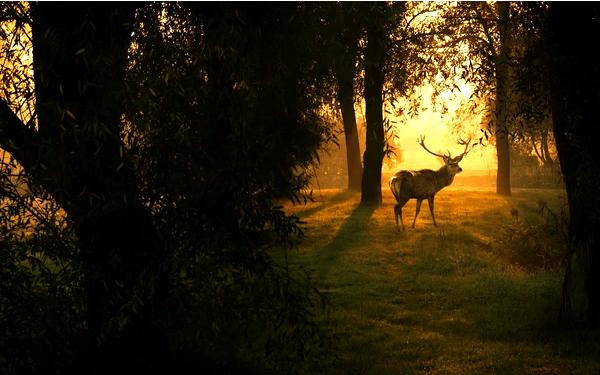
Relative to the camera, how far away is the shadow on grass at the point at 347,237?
20.5 m

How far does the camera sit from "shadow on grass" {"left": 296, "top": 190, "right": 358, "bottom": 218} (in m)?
30.9

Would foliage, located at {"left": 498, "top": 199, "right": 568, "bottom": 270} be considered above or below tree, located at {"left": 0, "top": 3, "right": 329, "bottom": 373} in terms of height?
below

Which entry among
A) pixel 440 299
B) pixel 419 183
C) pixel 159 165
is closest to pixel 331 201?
pixel 419 183

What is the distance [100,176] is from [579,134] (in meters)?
8.01

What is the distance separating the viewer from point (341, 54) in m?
8.86

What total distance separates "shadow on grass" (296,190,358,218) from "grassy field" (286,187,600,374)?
9.22 ft

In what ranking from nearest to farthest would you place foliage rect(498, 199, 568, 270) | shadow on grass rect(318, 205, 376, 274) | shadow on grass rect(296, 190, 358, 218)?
foliage rect(498, 199, 568, 270) < shadow on grass rect(318, 205, 376, 274) < shadow on grass rect(296, 190, 358, 218)

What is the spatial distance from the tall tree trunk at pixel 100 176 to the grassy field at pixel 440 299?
285cm

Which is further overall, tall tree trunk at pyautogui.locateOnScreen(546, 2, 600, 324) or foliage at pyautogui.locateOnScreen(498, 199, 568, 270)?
foliage at pyautogui.locateOnScreen(498, 199, 568, 270)

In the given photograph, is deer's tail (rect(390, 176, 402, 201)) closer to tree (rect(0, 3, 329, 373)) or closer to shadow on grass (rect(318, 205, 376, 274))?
shadow on grass (rect(318, 205, 376, 274))

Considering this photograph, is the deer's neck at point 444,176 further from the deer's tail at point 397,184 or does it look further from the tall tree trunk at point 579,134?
the tall tree trunk at point 579,134

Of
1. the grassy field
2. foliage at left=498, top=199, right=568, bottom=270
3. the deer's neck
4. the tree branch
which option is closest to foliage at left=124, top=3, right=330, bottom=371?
the tree branch

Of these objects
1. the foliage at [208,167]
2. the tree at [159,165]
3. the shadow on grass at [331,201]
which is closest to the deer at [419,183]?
the shadow on grass at [331,201]

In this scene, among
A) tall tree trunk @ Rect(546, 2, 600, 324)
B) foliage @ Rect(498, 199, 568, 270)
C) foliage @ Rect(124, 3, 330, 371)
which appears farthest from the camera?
foliage @ Rect(498, 199, 568, 270)
